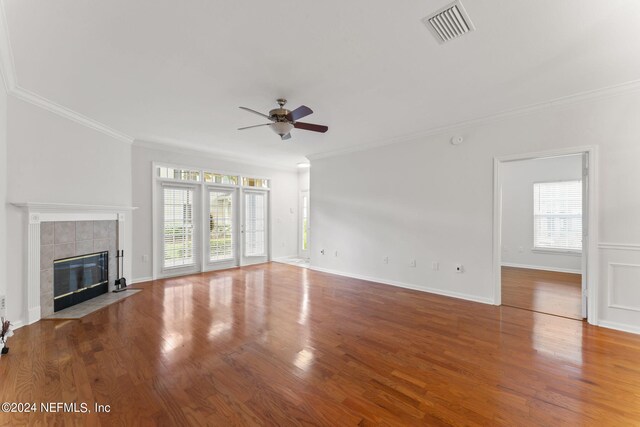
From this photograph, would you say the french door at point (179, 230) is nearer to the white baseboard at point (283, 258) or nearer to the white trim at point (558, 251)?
the white baseboard at point (283, 258)

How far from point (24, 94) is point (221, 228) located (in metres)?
3.82

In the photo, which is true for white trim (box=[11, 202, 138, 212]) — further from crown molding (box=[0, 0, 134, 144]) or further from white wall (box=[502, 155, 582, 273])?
white wall (box=[502, 155, 582, 273])

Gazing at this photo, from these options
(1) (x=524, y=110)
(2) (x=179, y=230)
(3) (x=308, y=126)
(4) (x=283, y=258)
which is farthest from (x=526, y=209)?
(2) (x=179, y=230)

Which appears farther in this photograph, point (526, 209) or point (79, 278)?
point (526, 209)

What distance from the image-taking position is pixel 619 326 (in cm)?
295

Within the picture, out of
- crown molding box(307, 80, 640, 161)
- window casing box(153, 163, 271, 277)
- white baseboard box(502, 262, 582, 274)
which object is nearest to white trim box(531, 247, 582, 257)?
white baseboard box(502, 262, 582, 274)

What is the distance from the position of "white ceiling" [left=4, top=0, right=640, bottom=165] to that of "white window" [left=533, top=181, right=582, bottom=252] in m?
4.04

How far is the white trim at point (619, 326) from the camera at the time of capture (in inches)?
113

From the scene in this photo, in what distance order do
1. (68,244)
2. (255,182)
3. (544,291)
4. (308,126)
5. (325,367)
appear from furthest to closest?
1. (255,182)
2. (544,291)
3. (68,244)
4. (308,126)
5. (325,367)

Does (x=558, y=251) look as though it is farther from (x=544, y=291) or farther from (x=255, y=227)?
(x=255, y=227)

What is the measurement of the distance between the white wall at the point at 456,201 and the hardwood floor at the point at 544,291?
1.71 feet

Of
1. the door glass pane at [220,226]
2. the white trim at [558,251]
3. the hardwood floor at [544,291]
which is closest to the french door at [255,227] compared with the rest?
the door glass pane at [220,226]

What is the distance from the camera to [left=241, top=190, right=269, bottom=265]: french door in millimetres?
6699

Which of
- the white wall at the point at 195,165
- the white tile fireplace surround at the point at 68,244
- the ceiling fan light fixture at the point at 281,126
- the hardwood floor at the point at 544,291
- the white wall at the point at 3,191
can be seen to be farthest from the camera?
the white wall at the point at 195,165
